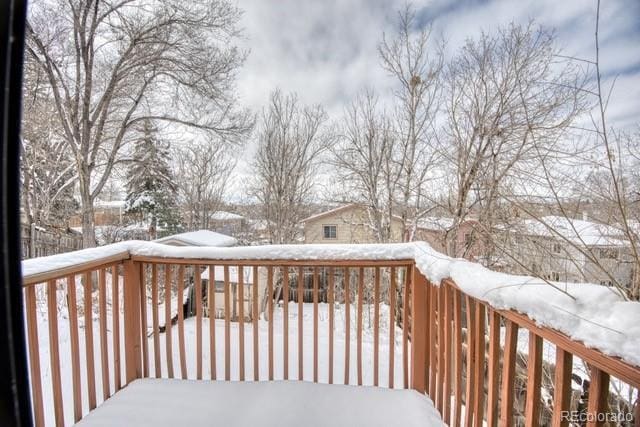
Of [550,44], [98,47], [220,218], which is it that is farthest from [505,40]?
[220,218]

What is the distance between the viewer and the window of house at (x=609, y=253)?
4.75ft

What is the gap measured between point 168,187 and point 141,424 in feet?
42.0

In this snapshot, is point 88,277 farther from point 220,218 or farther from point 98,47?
point 220,218

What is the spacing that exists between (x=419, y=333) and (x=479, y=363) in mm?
614

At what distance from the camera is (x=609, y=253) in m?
1.44

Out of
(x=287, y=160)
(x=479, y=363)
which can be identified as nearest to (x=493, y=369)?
(x=479, y=363)

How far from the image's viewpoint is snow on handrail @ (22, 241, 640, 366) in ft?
2.10

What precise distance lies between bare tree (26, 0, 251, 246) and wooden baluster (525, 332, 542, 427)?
684 centimetres

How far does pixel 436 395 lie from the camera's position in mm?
1676

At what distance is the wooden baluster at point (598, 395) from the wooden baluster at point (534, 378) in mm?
217

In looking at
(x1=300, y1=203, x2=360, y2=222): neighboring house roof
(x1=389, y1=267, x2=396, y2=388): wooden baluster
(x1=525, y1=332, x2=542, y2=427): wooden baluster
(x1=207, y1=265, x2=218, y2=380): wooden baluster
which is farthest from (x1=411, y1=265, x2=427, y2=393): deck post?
(x1=300, y1=203, x2=360, y2=222): neighboring house roof

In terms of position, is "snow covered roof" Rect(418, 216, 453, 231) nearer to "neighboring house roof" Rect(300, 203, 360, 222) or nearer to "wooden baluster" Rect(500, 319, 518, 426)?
"neighboring house roof" Rect(300, 203, 360, 222)

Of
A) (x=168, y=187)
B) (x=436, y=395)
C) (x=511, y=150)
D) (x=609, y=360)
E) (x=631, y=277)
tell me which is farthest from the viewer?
(x=168, y=187)

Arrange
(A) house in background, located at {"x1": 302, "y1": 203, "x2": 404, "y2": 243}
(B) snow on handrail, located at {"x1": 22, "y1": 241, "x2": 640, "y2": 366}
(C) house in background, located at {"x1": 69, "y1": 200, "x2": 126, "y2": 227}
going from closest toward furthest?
1. (B) snow on handrail, located at {"x1": 22, "y1": 241, "x2": 640, "y2": 366}
2. (A) house in background, located at {"x1": 302, "y1": 203, "x2": 404, "y2": 243}
3. (C) house in background, located at {"x1": 69, "y1": 200, "x2": 126, "y2": 227}
